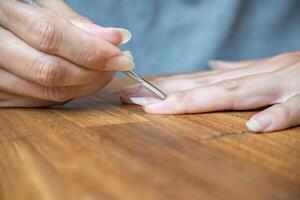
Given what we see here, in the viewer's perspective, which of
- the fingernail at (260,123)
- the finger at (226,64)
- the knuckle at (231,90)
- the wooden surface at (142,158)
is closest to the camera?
the wooden surface at (142,158)

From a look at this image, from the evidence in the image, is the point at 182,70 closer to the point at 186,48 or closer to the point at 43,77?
the point at 186,48

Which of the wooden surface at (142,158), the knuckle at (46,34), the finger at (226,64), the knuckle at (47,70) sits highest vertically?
the finger at (226,64)

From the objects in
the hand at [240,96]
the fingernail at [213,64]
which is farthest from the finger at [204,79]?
the fingernail at [213,64]

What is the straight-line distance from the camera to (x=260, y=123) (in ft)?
1.34

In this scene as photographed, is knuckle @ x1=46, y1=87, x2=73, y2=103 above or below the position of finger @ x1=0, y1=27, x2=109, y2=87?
below

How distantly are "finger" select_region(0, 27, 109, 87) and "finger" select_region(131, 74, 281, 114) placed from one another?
0.10m

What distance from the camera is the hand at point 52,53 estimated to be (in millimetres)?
439

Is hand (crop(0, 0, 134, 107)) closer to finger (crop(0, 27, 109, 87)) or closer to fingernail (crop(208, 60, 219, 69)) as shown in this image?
finger (crop(0, 27, 109, 87))

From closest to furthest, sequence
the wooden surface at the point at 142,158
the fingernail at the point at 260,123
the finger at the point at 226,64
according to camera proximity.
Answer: the wooden surface at the point at 142,158, the fingernail at the point at 260,123, the finger at the point at 226,64

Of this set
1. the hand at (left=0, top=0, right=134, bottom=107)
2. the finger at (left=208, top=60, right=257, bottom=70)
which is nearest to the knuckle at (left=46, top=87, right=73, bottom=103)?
the hand at (left=0, top=0, right=134, bottom=107)

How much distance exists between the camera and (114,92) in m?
0.64

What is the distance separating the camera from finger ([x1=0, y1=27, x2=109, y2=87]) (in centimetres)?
46

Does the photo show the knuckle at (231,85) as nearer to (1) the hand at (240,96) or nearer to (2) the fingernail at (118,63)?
(1) the hand at (240,96)

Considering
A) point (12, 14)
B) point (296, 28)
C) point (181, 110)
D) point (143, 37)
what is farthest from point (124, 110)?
point (296, 28)
